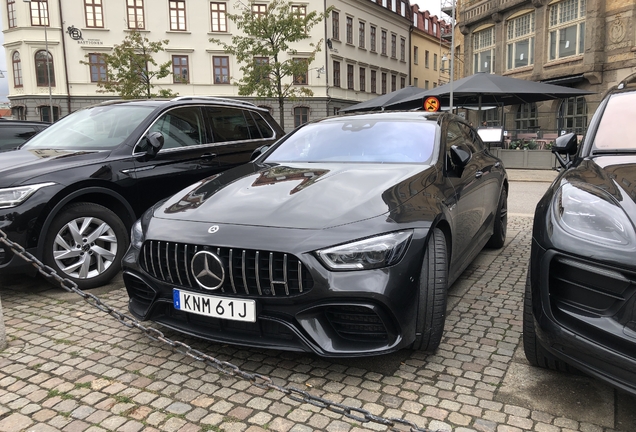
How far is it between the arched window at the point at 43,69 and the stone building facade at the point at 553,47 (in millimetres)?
27430

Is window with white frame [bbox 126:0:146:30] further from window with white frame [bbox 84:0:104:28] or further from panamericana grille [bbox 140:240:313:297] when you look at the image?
panamericana grille [bbox 140:240:313:297]

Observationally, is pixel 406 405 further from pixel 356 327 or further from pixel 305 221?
pixel 305 221

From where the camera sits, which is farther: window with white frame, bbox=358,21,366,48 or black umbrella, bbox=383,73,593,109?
window with white frame, bbox=358,21,366,48

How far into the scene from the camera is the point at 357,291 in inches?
99.5

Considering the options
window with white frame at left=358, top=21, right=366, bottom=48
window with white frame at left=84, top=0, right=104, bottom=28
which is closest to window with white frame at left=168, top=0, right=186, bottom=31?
window with white frame at left=84, top=0, right=104, bottom=28

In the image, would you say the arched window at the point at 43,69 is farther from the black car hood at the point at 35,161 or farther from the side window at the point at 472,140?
the side window at the point at 472,140

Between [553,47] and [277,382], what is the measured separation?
2761 centimetres

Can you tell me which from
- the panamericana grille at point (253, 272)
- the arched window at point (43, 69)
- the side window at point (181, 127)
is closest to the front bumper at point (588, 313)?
the panamericana grille at point (253, 272)

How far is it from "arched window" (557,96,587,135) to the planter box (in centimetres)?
899

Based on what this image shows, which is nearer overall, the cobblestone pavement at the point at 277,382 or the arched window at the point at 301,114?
the cobblestone pavement at the point at 277,382

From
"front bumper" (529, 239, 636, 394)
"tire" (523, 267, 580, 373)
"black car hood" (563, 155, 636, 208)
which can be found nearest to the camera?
"front bumper" (529, 239, 636, 394)

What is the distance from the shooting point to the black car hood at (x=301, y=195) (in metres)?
2.81

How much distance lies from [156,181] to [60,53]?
115 ft

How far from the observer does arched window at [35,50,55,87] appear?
111ft
